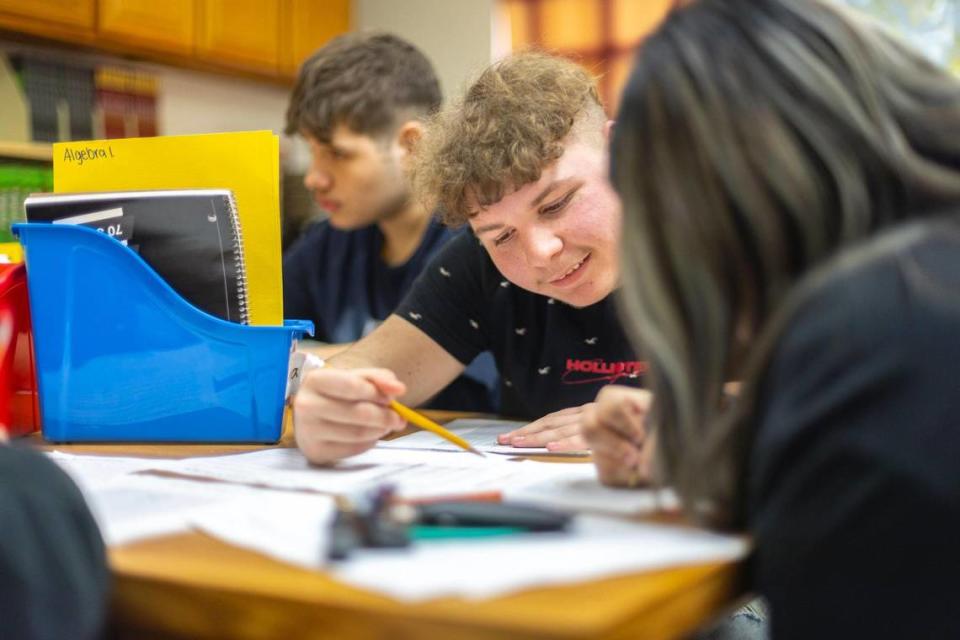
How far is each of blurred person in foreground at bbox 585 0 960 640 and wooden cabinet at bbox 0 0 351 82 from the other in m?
2.89

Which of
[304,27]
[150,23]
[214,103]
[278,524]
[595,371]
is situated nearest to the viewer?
[278,524]

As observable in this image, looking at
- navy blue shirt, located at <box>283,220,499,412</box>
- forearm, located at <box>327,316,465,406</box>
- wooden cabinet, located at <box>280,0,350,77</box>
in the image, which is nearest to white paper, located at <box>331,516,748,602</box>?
forearm, located at <box>327,316,465,406</box>

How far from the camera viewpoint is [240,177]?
113 centimetres

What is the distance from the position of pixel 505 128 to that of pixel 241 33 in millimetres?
2800

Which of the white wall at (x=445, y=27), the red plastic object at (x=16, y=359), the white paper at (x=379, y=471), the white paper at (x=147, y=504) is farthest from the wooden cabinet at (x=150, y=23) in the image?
the white paper at (x=147, y=504)

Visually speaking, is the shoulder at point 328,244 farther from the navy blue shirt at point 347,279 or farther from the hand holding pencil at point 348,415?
the hand holding pencil at point 348,415

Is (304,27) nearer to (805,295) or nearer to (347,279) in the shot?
(347,279)

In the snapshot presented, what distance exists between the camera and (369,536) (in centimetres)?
56

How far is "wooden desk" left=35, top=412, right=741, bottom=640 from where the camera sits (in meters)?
0.45

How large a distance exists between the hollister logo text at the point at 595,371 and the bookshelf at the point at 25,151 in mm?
2307

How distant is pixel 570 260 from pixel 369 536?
2.47 feet

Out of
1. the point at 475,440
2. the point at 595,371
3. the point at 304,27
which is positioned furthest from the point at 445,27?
the point at 475,440

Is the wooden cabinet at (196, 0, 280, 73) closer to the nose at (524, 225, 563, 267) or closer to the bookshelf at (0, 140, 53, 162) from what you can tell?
the bookshelf at (0, 140, 53, 162)

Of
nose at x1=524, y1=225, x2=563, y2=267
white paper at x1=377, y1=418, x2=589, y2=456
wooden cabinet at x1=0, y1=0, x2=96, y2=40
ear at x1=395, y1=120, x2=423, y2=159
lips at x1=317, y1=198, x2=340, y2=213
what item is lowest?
white paper at x1=377, y1=418, x2=589, y2=456
